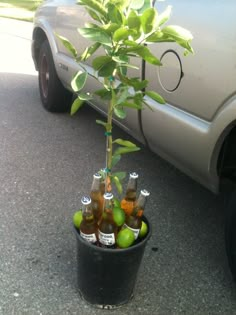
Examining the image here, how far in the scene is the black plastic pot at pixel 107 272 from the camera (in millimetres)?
1973

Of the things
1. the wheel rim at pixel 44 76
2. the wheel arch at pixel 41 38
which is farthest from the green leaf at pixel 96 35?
the wheel rim at pixel 44 76

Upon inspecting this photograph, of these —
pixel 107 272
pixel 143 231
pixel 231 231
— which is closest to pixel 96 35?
pixel 143 231

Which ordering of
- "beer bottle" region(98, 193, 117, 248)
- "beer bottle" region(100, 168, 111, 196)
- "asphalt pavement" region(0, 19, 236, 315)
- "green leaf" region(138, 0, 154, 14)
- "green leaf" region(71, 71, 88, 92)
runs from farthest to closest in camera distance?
"asphalt pavement" region(0, 19, 236, 315) < "beer bottle" region(100, 168, 111, 196) < "beer bottle" region(98, 193, 117, 248) < "green leaf" region(138, 0, 154, 14) < "green leaf" region(71, 71, 88, 92)

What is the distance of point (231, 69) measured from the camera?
78.3 inches

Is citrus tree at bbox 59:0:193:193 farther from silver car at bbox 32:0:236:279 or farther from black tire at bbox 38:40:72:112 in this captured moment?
black tire at bbox 38:40:72:112

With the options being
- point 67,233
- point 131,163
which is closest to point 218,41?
point 67,233

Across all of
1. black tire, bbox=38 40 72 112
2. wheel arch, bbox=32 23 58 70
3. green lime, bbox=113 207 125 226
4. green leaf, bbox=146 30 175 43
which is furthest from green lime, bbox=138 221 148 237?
black tire, bbox=38 40 72 112

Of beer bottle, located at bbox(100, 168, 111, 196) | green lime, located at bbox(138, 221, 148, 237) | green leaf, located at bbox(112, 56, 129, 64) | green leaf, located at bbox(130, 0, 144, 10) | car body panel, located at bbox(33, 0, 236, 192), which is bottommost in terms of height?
green lime, located at bbox(138, 221, 148, 237)

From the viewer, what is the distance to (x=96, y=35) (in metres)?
1.64

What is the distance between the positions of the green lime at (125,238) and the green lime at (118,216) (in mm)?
38

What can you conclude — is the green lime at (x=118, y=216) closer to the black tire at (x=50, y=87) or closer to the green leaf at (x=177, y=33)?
the green leaf at (x=177, y=33)

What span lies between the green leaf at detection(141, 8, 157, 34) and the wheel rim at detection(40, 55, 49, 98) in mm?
3136

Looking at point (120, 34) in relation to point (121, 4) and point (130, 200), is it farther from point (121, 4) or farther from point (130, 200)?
point (130, 200)

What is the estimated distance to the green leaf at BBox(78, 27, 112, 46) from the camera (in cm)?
162
